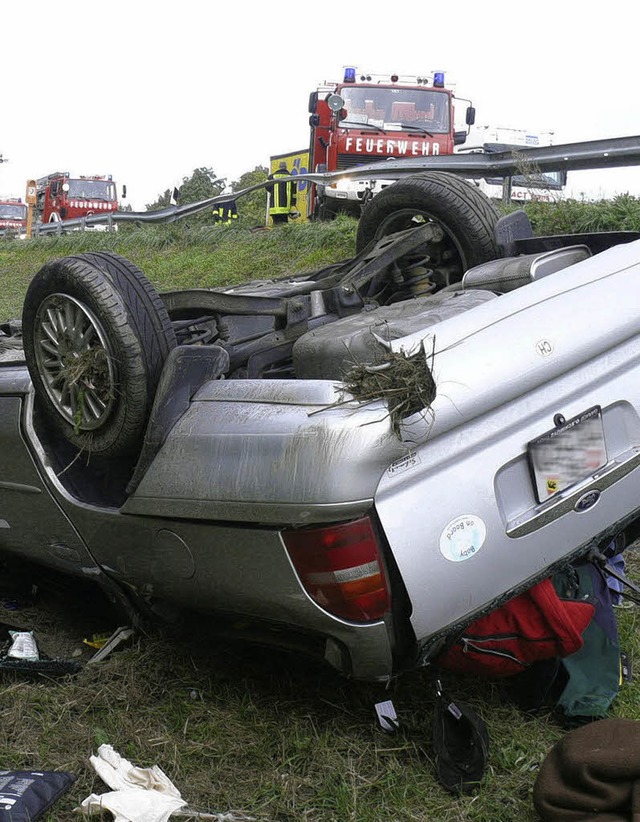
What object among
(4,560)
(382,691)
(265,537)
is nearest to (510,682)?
(382,691)

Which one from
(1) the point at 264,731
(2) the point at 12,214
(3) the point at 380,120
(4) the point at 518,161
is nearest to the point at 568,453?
(1) the point at 264,731

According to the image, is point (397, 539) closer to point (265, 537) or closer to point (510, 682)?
point (265, 537)

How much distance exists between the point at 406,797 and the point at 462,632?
0.45 meters

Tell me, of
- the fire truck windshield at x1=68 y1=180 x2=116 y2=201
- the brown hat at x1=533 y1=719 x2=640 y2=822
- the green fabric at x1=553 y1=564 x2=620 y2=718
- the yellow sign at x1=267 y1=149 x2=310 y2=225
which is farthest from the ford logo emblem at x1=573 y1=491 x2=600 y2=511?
the fire truck windshield at x1=68 y1=180 x2=116 y2=201

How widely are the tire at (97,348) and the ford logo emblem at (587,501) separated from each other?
122 cm

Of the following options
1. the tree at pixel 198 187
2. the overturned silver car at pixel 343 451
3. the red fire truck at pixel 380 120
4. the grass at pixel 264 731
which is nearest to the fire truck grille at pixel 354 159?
the red fire truck at pixel 380 120

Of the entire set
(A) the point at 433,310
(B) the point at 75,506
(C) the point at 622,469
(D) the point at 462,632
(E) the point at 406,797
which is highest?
(A) the point at 433,310

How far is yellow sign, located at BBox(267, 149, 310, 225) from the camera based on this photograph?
1407 centimetres

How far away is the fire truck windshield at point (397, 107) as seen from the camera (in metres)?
14.2

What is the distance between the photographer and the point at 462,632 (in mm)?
2361

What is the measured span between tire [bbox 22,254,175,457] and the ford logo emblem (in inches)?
48.2

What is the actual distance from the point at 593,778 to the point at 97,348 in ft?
5.72

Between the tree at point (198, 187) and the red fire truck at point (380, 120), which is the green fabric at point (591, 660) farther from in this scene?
the tree at point (198, 187)

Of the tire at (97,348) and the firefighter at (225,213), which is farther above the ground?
the firefighter at (225,213)
